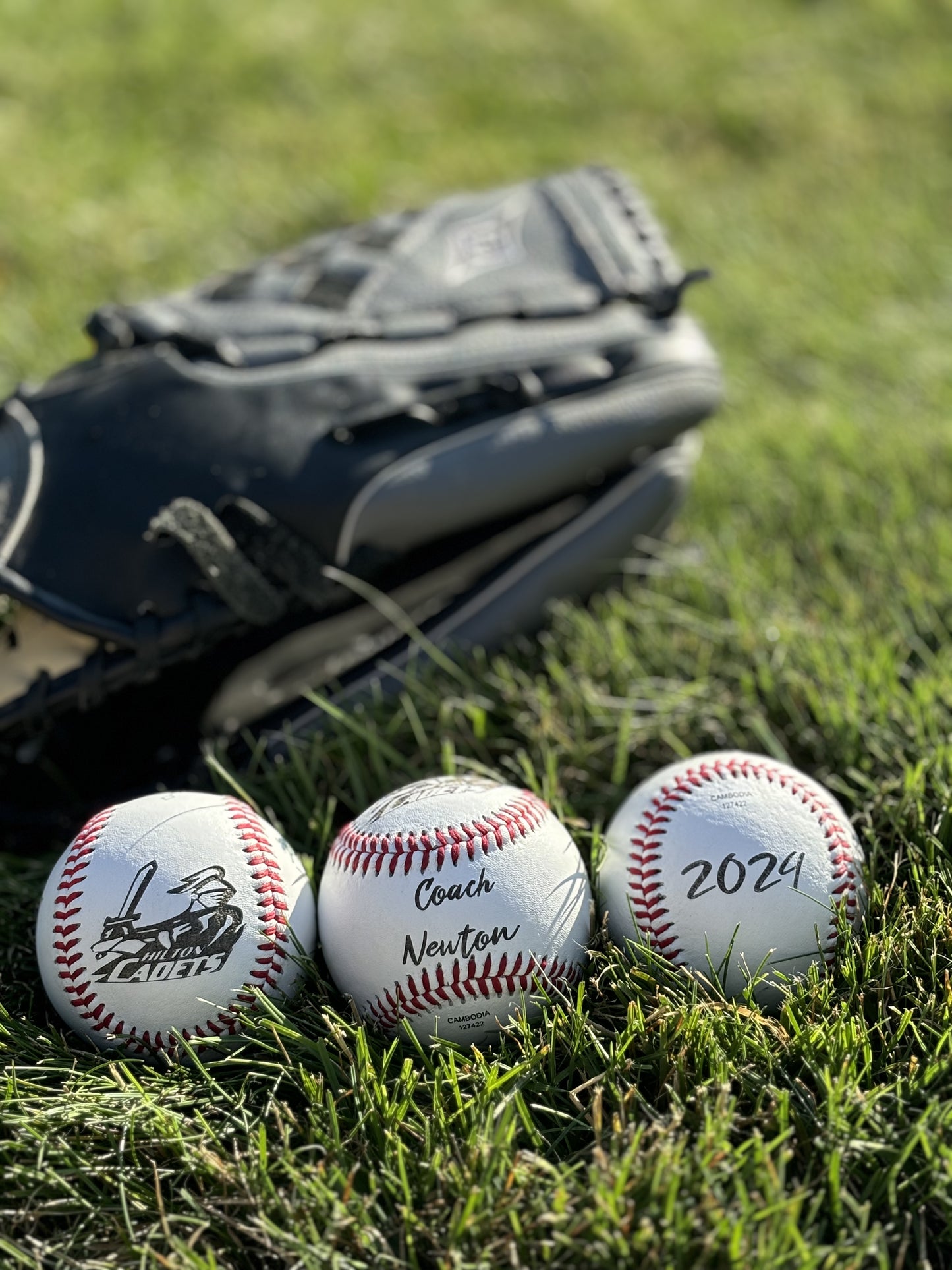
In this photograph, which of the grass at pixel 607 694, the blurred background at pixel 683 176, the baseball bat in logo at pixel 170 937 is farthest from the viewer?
the blurred background at pixel 683 176

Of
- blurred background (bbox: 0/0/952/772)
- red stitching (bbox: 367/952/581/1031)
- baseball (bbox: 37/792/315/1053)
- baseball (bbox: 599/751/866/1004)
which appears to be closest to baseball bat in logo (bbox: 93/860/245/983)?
baseball (bbox: 37/792/315/1053)

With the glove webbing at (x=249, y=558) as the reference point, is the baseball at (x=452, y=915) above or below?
below

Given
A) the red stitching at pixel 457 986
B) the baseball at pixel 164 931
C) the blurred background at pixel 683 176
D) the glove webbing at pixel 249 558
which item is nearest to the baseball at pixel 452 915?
the red stitching at pixel 457 986

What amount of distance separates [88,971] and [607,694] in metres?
1.21

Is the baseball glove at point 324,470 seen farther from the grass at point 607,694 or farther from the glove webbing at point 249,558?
the grass at point 607,694

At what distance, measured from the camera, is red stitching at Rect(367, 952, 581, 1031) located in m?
1.66

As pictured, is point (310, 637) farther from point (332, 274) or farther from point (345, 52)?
point (345, 52)

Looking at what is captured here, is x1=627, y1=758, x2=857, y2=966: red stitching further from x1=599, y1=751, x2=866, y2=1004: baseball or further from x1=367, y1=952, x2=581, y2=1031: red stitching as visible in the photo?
x1=367, y1=952, x2=581, y2=1031: red stitching

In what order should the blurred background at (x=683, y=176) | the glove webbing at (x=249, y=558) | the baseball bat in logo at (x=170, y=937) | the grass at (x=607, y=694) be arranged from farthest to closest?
the blurred background at (x=683, y=176), the glove webbing at (x=249, y=558), the baseball bat in logo at (x=170, y=937), the grass at (x=607, y=694)

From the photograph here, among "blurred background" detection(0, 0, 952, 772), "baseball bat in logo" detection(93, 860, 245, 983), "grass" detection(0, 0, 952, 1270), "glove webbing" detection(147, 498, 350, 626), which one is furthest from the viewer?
"blurred background" detection(0, 0, 952, 772)

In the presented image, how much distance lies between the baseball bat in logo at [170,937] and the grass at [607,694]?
0.13 meters

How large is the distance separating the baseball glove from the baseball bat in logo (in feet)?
2.04

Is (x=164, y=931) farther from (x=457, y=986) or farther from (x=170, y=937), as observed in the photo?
(x=457, y=986)

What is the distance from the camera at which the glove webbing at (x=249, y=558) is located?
7.09 feet
